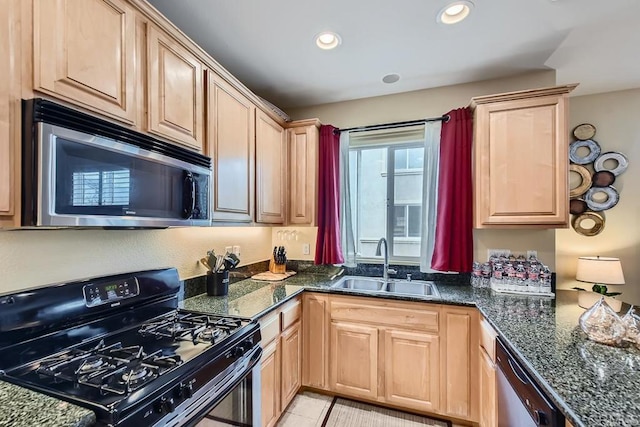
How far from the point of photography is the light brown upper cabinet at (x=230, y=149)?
5.66 feet

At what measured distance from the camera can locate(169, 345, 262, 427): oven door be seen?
1067 mm

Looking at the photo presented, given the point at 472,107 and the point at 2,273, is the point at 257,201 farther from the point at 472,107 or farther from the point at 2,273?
the point at 472,107

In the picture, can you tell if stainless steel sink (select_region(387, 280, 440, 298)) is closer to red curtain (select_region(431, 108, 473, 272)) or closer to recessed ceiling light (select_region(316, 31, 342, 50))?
red curtain (select_region(431, 108, 473, 272))

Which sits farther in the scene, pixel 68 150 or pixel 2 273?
pixel 2 273

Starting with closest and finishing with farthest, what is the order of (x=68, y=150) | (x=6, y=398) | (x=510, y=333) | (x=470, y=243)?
(x=6, y=398)
(x=68, y=150)
(x=510, y=333)
(x=470, y=243)

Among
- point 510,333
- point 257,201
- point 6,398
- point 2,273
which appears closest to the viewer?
point 6,398

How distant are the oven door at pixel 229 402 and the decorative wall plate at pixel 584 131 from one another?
347cm

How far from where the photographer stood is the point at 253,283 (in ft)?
7.79

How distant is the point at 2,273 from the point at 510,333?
2167 millimetres

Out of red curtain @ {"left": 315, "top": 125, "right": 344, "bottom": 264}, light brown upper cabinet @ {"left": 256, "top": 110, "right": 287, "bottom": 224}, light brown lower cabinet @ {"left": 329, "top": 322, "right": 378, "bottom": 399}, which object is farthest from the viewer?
red curtain @ {"left": 315, "top": 125, "right": 344, "bottom": 264}

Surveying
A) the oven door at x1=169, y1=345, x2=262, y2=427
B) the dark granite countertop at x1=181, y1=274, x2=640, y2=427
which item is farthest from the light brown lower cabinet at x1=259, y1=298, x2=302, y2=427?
the oven door at x1=169, y1=345, x2=262, y2=427

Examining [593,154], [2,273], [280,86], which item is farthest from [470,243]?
[2,273]

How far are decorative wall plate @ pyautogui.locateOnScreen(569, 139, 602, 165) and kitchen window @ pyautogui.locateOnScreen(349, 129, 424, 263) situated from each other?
156 cm

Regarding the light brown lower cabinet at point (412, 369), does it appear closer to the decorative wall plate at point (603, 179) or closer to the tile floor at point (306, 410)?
the tile floor at point (306, 410)
